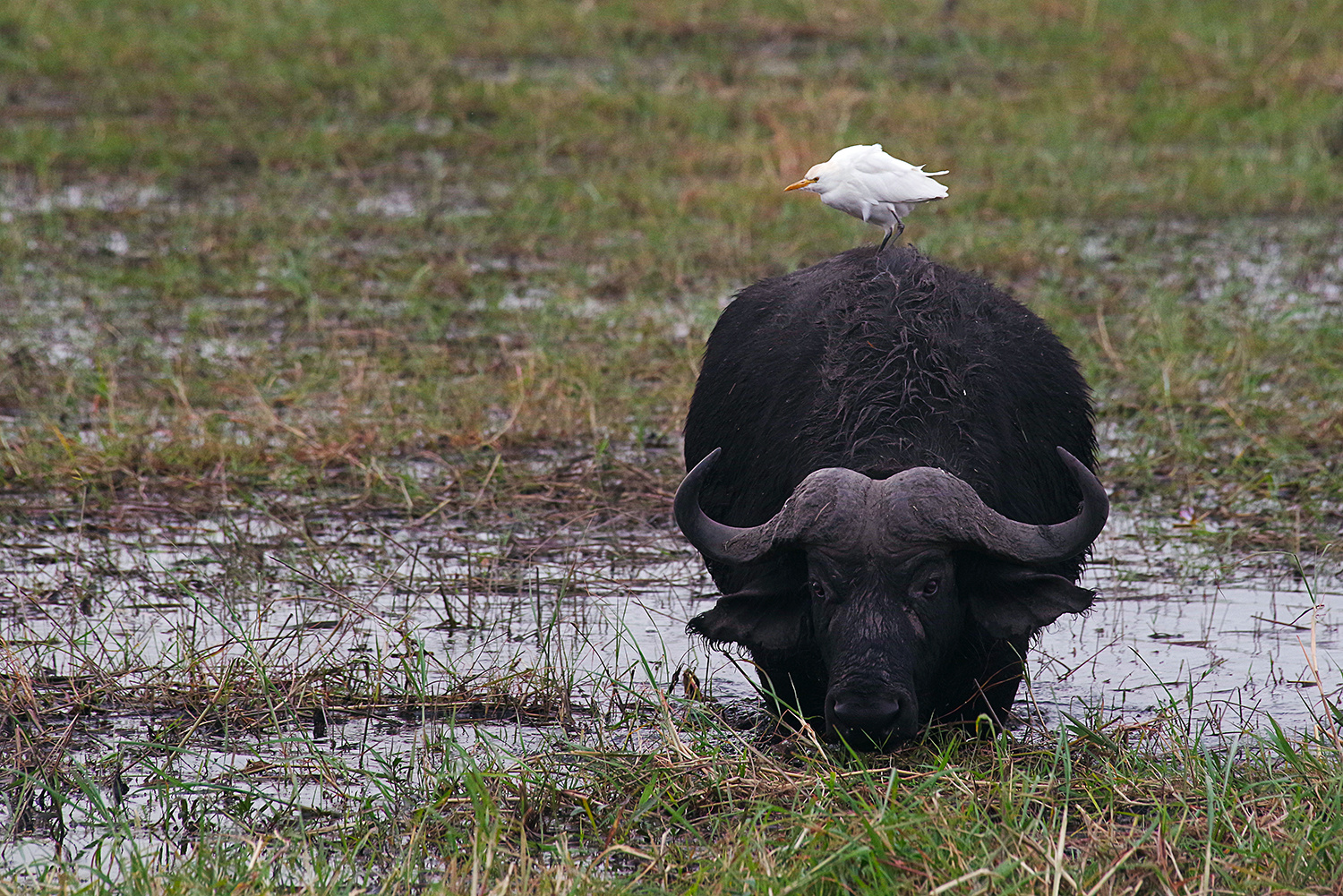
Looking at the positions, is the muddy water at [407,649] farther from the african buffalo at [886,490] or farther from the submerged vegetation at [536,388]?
the african buffalo at [886,490]

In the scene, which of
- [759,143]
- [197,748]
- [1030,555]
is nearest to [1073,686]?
[1030,555]

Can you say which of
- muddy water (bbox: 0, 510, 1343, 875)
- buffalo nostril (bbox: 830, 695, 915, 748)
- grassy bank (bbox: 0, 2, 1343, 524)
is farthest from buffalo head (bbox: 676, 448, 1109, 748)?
grassy bank (bbox: 0, 2, 1343, 524)

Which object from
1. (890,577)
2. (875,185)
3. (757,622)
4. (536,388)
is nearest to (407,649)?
(757,622)

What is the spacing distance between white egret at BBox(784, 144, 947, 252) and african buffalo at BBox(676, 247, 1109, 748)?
0.23 metres

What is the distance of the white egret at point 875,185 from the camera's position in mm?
4852

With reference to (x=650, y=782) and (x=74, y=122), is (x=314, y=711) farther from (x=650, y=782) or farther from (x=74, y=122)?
(x=74, y=122)

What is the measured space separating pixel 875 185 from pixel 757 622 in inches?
58.2

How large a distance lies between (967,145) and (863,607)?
7507 millimetres

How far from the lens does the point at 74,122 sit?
10.9 m

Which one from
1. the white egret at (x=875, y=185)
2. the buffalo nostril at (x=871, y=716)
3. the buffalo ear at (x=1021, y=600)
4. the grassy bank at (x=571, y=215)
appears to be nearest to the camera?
the buffalo nostril at (x=871, y=716)

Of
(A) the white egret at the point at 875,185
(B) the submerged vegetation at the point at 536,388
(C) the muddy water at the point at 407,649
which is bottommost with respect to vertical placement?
(C) the muddy water at the point at 407,649

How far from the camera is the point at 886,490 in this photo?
3711 millimetres

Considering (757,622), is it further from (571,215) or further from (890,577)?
(571,215)

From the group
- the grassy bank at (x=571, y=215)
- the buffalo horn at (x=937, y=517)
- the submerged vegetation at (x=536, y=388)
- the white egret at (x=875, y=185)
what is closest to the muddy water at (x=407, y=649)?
the submerged vegetation at (x=536, y=388)
